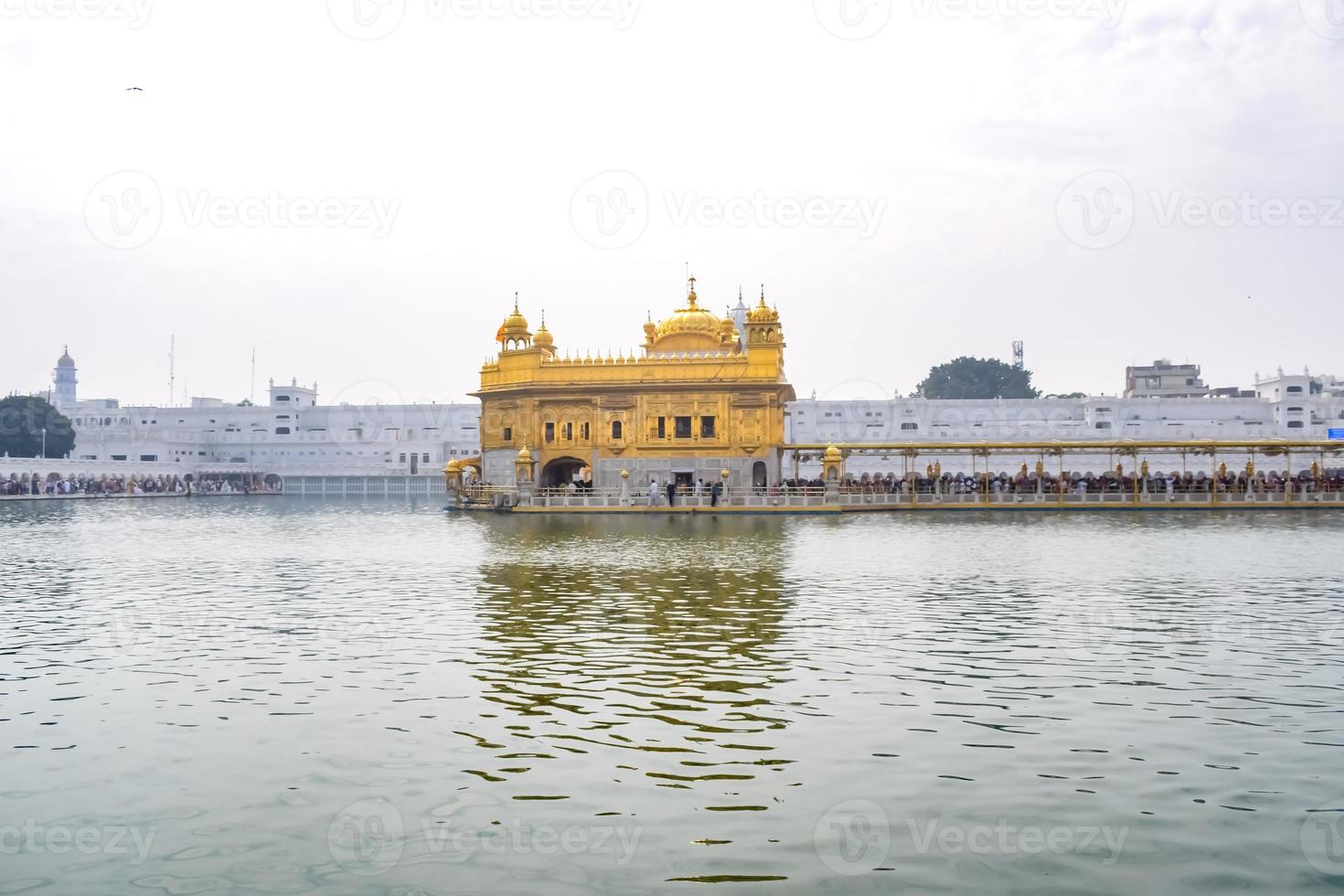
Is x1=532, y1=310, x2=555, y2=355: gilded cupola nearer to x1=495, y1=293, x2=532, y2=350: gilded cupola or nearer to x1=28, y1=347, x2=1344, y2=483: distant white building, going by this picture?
x1=495, y1=293, x2=532, y2=350: gilded cupola

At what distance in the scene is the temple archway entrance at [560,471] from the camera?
178 ft

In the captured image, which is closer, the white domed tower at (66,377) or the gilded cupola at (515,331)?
the gilded cupola at (515,331)

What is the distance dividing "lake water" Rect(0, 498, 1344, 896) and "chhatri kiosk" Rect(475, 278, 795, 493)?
105 ft

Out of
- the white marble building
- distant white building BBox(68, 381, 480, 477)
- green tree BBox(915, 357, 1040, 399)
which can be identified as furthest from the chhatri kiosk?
green tree BBox(915, 357, 1040, 399)

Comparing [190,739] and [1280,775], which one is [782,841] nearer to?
[1280,775]

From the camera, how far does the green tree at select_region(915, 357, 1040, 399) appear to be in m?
107

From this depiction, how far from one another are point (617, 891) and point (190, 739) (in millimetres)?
4402

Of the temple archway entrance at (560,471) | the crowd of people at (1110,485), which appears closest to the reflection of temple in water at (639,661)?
the crowd of people at (1110,485)

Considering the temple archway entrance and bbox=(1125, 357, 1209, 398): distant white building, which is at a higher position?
bbox=(1125, 357, 1209, 398): distant white building

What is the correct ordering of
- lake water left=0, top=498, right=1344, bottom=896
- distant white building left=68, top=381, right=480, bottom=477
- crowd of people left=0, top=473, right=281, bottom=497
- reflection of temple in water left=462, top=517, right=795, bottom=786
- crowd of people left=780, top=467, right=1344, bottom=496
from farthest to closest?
1. distant white building left=68, top=381, right=480, bottom=477
2. crowd of people left=0, top=473, right=281, bottom=497
3. crowd of people left=780, top=467, right=1344, bottom=496
4. reflection of temple in water left=462, top=517, right=795, bottom=786
5. lake water left=0, top=498, right=1344, bottom=896

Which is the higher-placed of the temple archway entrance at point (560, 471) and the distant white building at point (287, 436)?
the distant white building at point (287, 436)

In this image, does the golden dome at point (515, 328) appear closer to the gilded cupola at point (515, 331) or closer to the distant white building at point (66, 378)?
the gilded cupola at point (515, 331)

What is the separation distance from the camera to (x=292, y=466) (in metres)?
91.2

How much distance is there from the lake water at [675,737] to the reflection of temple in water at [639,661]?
0.18ft
